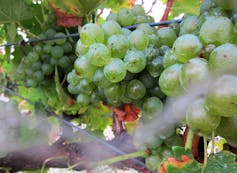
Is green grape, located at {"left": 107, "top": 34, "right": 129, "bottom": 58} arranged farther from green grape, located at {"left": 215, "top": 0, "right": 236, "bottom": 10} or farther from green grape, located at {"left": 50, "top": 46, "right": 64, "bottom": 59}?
green grape, located at {"left": 50, "top": 46, "right": 64, "bottom": 59}

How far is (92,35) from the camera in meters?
0.53

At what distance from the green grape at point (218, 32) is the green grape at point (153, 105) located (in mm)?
154

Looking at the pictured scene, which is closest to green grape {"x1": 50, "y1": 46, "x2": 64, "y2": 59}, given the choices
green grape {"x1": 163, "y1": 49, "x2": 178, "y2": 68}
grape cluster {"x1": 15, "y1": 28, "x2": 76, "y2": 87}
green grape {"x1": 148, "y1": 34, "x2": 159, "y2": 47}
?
grape cluster {"x1": 15, "y1": 28, "x2": 76, "y2": 87}

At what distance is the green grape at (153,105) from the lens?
0.53 m

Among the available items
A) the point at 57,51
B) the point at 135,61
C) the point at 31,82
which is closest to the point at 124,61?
the point at 135,61

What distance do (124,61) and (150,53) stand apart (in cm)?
4

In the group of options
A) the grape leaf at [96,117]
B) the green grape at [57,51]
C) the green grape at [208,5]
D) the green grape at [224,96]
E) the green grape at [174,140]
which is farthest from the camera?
the grape leaf at [96,117]

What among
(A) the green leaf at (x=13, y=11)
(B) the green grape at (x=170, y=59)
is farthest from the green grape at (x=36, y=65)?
(B) the green grape at (x=170, y=59)

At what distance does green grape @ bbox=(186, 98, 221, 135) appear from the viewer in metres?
0.38

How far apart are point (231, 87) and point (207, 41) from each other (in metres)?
0.07

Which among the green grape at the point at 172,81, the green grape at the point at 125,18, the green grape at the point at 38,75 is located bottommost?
the green grape at the point at 38,75

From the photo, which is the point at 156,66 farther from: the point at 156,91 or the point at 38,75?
the point at 38,75

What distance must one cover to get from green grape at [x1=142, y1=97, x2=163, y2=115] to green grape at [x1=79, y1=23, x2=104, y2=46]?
12cm

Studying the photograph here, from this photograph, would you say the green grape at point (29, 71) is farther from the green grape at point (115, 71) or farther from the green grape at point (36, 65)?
the green grape at point (115, 71)
